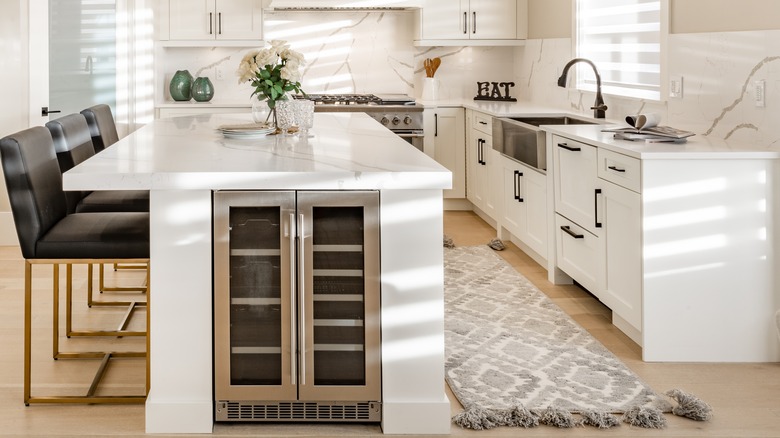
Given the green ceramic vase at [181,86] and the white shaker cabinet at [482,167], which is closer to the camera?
the white shaker cabinet at [482,167]

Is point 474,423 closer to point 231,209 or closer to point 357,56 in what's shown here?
point 231,209

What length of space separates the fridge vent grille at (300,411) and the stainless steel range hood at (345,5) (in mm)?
4762

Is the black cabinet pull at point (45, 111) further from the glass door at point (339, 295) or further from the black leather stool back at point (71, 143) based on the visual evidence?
the glass door at point (339, 295)

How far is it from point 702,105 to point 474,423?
87.3 inches

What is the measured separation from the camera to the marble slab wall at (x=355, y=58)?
768 centimetres

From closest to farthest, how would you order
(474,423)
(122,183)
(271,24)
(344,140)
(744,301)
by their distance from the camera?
1. (122,183)
2. (474,423)
3. (744,301)
4. (344,140)
5. (271,24)

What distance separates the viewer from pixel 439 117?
733 centimetres

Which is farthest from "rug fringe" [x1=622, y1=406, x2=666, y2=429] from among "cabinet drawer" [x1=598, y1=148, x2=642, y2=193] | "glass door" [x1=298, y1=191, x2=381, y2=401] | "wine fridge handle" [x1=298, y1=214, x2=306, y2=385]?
"wine fridge handle" [x1=298, y1=214, x2=306, y2=385]

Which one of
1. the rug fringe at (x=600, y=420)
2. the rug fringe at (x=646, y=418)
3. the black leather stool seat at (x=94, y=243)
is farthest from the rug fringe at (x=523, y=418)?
the black leather stool seat at (x=94, y=243)

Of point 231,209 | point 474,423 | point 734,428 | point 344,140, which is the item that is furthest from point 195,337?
point 734,428

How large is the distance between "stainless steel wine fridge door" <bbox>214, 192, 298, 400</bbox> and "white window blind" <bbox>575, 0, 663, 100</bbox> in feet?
9.20

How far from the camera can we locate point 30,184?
311cm

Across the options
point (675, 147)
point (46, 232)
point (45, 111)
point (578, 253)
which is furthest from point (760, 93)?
point (45, 111)

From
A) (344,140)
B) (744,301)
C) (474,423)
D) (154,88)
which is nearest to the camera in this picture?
(474,423)
